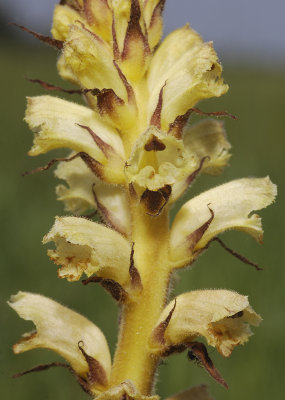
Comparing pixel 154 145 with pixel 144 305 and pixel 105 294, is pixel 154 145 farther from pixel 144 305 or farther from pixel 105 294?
pixel 105 294

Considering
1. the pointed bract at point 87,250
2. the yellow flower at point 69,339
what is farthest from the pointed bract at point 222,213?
the yellow flower at point 69,339

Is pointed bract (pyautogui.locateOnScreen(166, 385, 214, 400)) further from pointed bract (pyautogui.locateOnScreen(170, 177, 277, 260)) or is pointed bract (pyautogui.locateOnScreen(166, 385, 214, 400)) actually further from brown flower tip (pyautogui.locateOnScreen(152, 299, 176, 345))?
pointed bract (pyautogui.locateOnScreen(170, 177, 277, 260))

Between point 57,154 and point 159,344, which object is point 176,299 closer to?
point 159,344

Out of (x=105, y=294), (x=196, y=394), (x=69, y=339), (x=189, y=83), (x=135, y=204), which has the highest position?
(x=189, y=83)

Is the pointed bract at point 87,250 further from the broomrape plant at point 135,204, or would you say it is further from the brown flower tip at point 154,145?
the brown flower tip at point 154,145

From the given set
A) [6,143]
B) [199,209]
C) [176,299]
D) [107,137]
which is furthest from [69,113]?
[6,143]

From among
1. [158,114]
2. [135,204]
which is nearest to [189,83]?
[158,114]

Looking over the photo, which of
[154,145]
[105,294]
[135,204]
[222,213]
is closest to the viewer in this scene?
[154,145]
